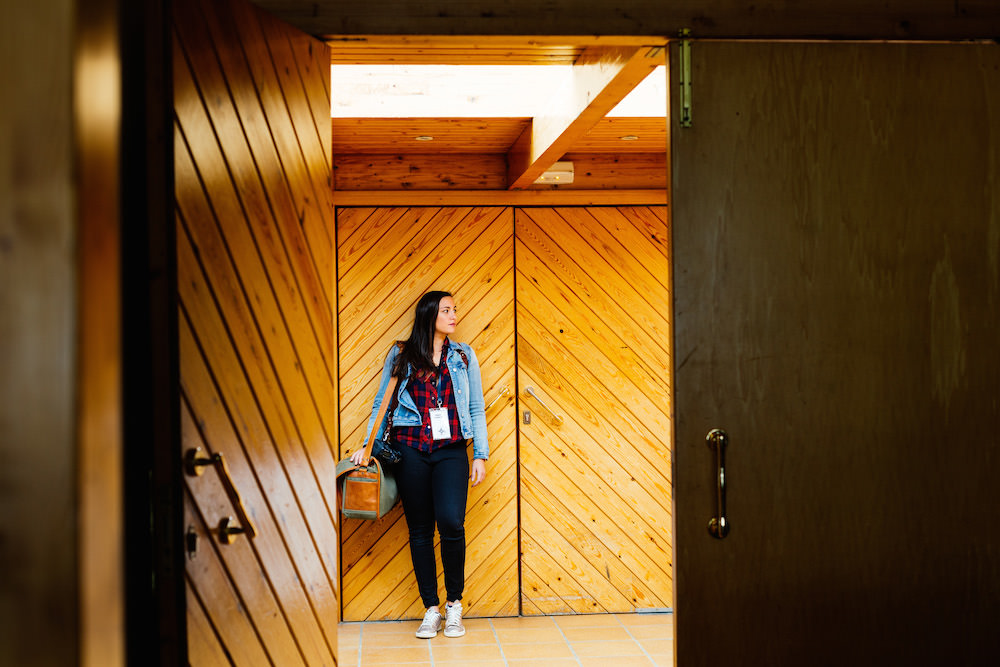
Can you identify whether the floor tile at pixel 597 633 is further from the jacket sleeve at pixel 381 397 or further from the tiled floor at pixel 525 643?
the jacket sleeve at pixel 381 397

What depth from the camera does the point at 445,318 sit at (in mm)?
4945

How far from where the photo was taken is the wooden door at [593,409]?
5258 millimetres

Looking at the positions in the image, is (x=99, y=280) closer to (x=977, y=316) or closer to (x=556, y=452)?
(x=977, y=316)

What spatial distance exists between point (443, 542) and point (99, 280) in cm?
386

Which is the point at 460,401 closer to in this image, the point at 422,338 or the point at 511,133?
the point at 422,338

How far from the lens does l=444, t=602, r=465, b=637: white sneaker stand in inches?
193

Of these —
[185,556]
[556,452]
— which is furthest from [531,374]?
[185,556]

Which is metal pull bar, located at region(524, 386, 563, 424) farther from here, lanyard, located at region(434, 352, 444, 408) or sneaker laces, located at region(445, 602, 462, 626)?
sneaker laces, located at region(445, 602, 462, 626)

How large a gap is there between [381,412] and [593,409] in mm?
1279

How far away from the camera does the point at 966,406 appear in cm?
249

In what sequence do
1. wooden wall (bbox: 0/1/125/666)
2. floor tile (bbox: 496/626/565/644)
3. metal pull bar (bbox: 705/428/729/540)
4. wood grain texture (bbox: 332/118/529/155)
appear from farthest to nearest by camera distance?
floor tile (bbox: 496/626/565/644) < wood grain texture (bbox: 332/118/529/155) < metal pull bar (bbox: 705/428/729/540) < wooden wall (bbox: 0/1/125/666)

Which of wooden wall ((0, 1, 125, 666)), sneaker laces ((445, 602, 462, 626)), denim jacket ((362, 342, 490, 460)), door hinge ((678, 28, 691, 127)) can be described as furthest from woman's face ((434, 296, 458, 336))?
wooden wall ((0, 1, 125, 666))

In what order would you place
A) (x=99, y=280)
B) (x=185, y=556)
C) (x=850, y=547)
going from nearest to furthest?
1. (x=99, y=280)
2. (x=185, y=556)
3. (x=850, y=547)

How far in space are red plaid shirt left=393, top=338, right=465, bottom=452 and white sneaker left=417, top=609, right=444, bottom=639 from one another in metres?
0.93
